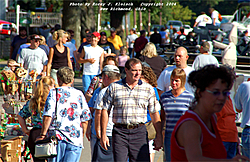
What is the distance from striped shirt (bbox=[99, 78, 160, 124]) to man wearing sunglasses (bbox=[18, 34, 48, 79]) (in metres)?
4.45

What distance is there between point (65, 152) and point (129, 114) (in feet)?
2.91

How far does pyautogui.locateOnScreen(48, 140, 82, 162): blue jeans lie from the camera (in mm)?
4324

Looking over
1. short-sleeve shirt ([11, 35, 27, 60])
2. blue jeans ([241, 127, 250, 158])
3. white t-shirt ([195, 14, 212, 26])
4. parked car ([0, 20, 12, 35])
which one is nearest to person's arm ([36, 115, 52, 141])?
blue jeans ([241, 127, 250, 158])

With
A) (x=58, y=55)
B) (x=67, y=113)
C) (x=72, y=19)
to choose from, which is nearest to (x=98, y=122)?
(x=67, y=113)

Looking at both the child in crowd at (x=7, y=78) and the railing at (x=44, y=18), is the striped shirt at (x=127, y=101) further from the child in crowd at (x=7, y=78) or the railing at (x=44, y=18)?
the railing at (x=44, y=18)

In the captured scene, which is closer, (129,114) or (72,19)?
(129,114)

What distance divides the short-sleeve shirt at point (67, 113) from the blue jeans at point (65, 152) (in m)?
0.05

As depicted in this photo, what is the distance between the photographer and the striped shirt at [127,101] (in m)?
4.41

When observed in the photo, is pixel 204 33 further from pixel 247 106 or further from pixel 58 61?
pixel 247 106

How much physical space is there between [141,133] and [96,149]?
705 mm

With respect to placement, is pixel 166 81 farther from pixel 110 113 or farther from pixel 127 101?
pixel 127 101

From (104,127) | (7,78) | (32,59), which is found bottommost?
(104,127)

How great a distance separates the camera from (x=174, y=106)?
4703 millimetres

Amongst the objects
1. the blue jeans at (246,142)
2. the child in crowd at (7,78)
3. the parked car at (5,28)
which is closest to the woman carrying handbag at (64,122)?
the blue jeans at (246,142)
